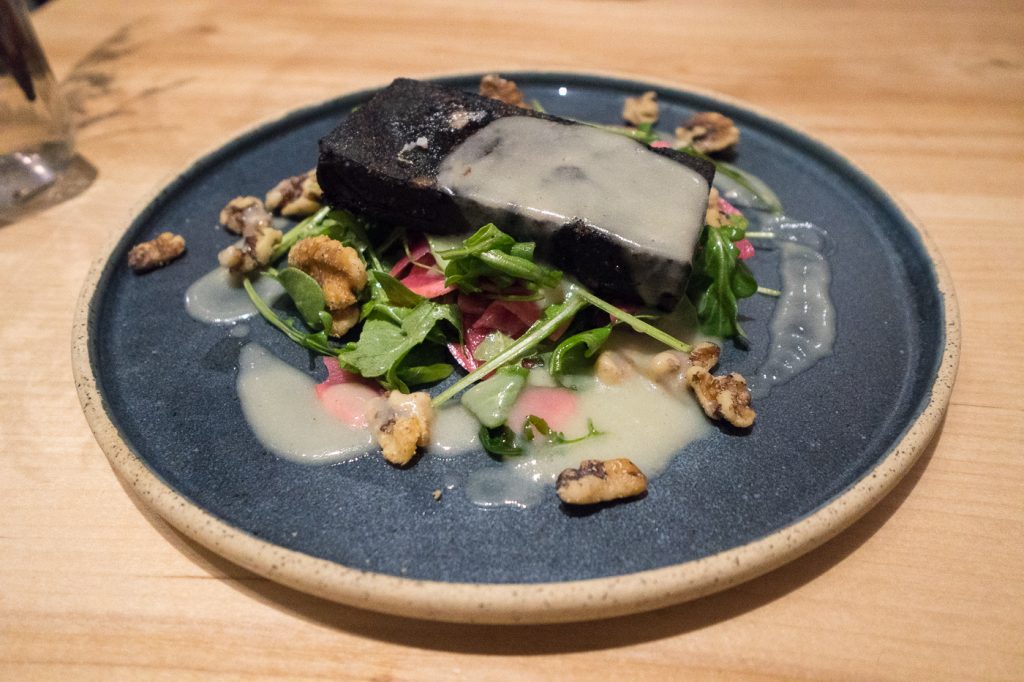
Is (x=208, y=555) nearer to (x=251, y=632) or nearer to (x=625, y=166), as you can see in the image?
(x=251, y=632)

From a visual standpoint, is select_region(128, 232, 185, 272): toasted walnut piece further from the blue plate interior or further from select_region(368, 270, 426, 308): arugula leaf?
select_region(368, 270, 426, 308): arugula leaf

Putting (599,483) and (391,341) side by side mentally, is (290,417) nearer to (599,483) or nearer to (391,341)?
(391,341)

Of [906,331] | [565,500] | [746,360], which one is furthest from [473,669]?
[906,331]

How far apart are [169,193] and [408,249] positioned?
3.14 feet

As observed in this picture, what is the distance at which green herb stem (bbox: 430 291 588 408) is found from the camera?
1873mm

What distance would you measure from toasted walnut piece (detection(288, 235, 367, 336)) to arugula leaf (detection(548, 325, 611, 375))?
0.60m

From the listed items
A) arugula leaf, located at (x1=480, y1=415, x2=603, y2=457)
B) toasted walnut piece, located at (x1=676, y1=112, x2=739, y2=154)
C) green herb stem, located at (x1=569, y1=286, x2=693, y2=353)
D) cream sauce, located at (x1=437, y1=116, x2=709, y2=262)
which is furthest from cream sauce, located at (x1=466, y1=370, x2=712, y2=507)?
toasted walnut piece, located at (x1=676, y1=112, x2=739, y2=154)

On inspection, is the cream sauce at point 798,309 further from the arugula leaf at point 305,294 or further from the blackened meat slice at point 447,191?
the arugula leaf at point 305,294

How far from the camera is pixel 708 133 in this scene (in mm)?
2701

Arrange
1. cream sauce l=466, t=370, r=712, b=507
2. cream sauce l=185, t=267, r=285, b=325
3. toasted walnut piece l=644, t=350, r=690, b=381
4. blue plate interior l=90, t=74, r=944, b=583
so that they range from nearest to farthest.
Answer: blue plate interior l=90, t=74, r=944, b=583 → cream sauce l=466, t=370, r=712, b=507 → toasted walnut piece l=644, t=350, r=690, b=381 → cream sauce l=185, t=267, r=285, b=325

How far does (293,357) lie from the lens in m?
2.01

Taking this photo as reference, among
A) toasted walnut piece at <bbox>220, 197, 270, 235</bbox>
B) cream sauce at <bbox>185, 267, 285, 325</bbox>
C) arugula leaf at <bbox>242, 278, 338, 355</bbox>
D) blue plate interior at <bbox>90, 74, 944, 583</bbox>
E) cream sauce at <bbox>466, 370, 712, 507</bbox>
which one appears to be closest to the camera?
blue plate interior at <bbox>90, 74, 944, 583</bbox>

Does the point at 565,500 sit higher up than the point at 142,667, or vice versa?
the point at 565,500

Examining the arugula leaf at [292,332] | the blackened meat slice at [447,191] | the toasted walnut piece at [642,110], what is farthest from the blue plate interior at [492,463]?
the toasted walnut piece at [642,110]
